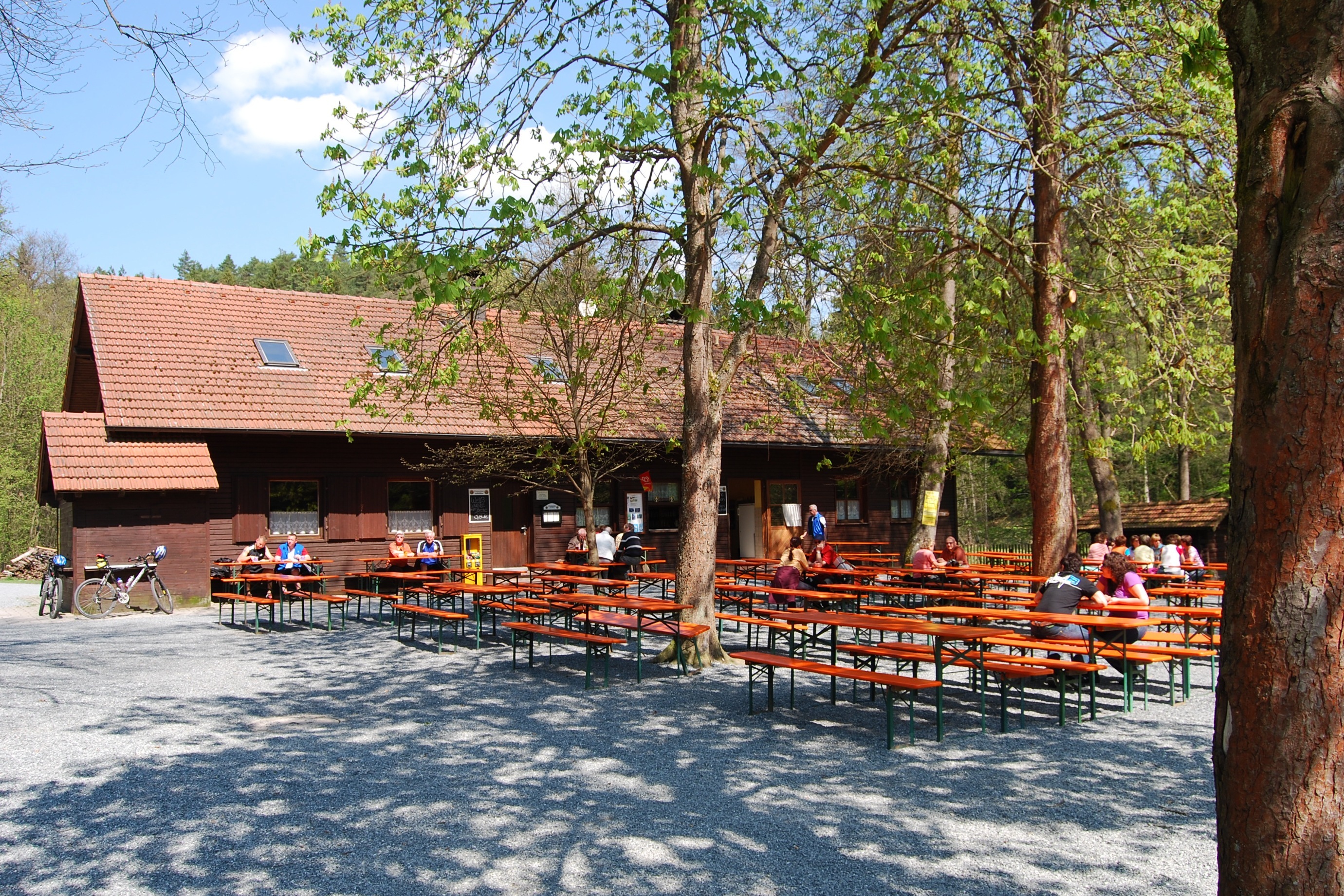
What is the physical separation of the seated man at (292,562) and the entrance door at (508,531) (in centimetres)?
450

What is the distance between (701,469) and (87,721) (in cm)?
594

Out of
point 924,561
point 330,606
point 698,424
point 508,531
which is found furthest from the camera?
point 508,531

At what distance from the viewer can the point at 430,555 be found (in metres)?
17.4

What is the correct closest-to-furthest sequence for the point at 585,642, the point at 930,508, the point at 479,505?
the point at 585,642 < the point at 930,508 < the point at 479,505

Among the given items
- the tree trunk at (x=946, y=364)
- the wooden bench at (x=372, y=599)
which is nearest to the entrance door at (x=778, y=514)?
the tree trunk at (x=946, y=364)

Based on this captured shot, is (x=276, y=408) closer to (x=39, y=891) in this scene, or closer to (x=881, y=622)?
(x=881, y=622)

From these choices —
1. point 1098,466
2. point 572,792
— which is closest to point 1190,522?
point 1098,466

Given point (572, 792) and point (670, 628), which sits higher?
point (670, 628)

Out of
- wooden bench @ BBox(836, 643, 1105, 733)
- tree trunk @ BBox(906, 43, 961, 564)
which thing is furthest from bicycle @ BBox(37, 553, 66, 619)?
tree trunk @ BBox(906, 43, 961, 564)

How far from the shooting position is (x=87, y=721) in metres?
7.99

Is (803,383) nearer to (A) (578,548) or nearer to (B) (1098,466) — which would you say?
(B) (1098,466)

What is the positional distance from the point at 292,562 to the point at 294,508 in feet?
9.79

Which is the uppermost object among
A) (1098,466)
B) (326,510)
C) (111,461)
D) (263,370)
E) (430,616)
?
(263,370)

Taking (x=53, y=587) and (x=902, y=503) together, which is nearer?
(x=53, y=587)
